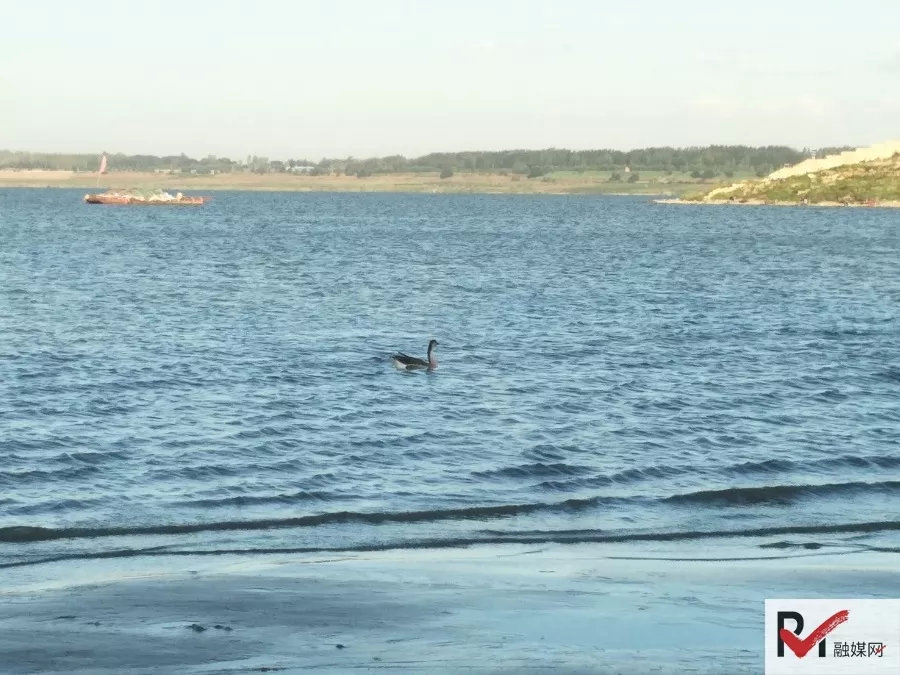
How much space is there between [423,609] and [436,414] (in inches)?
619

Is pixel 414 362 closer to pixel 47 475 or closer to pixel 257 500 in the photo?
pixel 47 475

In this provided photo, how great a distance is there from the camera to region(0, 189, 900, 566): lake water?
67.1 ft

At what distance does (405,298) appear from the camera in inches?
2441

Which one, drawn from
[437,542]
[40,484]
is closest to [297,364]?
[40,484]

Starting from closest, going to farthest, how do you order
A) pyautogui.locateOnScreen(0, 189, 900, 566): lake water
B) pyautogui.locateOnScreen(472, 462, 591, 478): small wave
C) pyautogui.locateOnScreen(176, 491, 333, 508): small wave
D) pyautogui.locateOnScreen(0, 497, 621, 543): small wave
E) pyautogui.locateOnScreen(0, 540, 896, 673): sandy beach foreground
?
pyautogui.locateOnScreen(0, 540, 896, 673): sandy beach foreground → pyautogui.locateOnScreen(0, 497, 621, 543): small wave → pyautogui.locateOnScreen(0, 189, 900, 566): lake water → pyautogui.locateOnScreen(176, 491, 333, 508): small wave → pyautogui.locateOnScreen(472, 462, 591, 478): small wave

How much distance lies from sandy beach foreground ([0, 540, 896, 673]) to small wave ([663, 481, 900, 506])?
3645mm

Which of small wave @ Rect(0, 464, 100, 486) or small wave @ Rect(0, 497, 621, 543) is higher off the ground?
small wave @ Rect(0, 464, 100, 486)

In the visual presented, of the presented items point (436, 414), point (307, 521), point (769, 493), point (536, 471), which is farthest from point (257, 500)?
point (436, 414)

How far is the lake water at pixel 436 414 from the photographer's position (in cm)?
2044

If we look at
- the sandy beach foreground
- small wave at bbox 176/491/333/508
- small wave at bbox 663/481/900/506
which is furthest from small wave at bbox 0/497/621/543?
the sandy beach foreground

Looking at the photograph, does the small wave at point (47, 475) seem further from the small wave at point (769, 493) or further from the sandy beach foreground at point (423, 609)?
the small wave at point (769, 493)

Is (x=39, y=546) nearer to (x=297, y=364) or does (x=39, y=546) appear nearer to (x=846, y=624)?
(x=846, y=624)

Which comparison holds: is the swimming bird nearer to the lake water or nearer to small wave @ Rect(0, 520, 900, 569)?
the lake water

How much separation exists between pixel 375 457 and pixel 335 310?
30.7m
